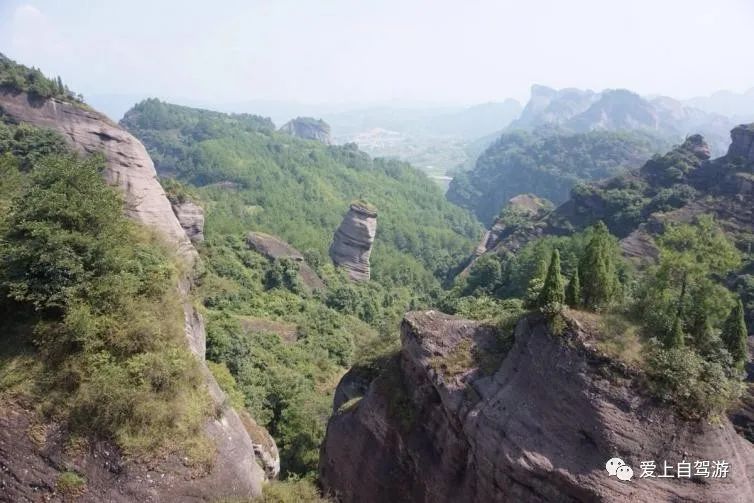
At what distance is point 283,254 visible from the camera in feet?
170

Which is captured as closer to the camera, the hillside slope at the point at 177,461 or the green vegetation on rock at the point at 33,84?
the hillside slope at the point at 177,461

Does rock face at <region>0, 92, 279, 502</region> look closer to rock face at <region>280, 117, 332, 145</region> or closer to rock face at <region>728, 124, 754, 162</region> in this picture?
rock face at <region>728, 124, 754, 162</region>

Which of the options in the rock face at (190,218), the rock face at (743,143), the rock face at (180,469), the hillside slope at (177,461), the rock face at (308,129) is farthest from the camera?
the rock face at (308,129)

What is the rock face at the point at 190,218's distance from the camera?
42.1m

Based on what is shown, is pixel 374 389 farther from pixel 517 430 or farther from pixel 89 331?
pixel 89 331

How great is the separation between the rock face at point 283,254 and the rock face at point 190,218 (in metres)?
7.96

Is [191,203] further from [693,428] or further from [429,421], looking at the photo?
[693,428]

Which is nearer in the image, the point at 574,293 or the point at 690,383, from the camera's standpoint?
the point at 690,383

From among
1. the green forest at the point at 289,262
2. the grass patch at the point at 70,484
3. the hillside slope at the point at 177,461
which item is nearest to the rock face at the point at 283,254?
the green forest at the point at 289,262

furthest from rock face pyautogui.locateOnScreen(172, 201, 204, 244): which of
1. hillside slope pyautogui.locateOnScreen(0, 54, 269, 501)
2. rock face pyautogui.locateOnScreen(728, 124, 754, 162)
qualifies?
rock face pyautogui.locateOnScreen(728, 124, 754, 162)

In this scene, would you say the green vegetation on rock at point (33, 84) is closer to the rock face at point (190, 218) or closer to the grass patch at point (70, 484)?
the rock face at point (190, 218)

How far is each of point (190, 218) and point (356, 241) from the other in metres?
21.7

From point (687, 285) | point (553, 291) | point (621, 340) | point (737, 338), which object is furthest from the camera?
point (687, 285)

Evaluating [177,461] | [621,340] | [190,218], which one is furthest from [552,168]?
[177,461]
